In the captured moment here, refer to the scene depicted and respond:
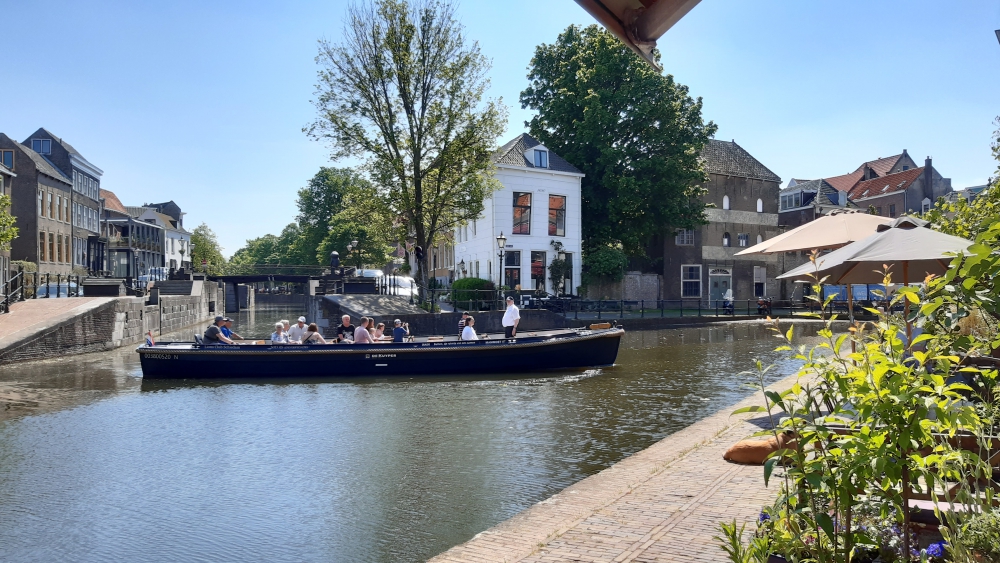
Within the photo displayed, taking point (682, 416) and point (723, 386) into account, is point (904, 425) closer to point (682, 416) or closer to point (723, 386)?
point (682, 416)

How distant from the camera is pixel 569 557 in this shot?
5008 millimetres

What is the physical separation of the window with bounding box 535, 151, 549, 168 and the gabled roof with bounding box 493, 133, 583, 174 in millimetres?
228

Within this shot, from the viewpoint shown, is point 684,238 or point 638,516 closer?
point 638,516

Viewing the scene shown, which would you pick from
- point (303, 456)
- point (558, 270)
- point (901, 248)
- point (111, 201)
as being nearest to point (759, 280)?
point (558, 270)

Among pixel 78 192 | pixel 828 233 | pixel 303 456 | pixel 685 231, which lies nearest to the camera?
pixel 303 456

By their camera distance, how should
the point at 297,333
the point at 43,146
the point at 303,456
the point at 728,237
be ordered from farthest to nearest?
the point at 43,146
the point at 728,237
the point at 297,333
the point at 303,456

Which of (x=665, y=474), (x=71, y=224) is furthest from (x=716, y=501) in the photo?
(x=71, y=224)

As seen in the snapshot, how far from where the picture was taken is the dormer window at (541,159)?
3994 centimetres

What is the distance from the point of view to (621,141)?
42969 millimetres

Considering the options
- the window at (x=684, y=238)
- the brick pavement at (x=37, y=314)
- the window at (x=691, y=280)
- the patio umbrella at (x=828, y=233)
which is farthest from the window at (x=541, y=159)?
the patio umbrella at (x=828, y=233)

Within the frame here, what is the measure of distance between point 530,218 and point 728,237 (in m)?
16.4

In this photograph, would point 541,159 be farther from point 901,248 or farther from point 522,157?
point 901,248

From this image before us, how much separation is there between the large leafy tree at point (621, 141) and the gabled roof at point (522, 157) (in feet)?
6.66

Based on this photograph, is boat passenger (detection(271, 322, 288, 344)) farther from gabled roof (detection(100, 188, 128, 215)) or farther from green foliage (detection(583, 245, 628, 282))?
gabled roof (detection(100, 188, 128, 215))
